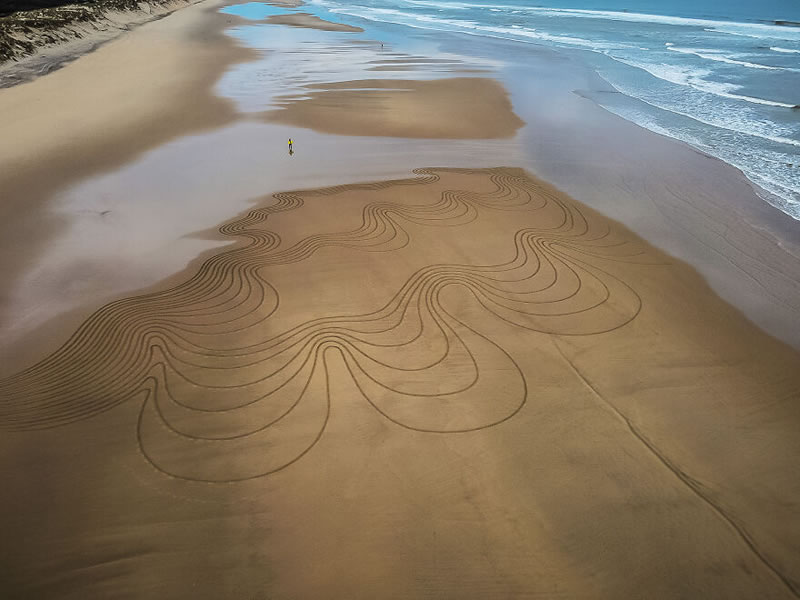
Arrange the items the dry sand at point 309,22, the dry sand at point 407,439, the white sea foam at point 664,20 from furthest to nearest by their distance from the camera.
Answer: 1. the dry sand at point 309,22
2. the white sea foam at point 664,20
3. the dry sand at point 407,439

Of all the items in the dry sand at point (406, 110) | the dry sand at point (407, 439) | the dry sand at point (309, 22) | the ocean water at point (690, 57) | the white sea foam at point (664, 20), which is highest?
the white sea foam at point (664, 20)

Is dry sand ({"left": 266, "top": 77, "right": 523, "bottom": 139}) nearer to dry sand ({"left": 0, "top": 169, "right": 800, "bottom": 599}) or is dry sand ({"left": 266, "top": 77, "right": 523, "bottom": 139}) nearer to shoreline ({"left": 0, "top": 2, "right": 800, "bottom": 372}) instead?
shoreline ({"left": 0, "top": 2, "right": 800, "bottom": 372})

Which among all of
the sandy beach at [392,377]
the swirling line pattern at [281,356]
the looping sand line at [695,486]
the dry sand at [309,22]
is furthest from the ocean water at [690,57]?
the looping sand line at [695,486]

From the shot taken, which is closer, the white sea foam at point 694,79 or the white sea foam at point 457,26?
the white sea foam at point 694,79

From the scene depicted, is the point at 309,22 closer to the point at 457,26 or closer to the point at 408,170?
the point at 457,26

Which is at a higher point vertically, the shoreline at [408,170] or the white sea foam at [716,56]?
the white sea foam at [716,56]

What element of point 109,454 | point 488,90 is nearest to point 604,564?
point 109,454

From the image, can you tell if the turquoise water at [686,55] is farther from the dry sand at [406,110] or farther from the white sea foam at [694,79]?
the dry sand at [406,110]
